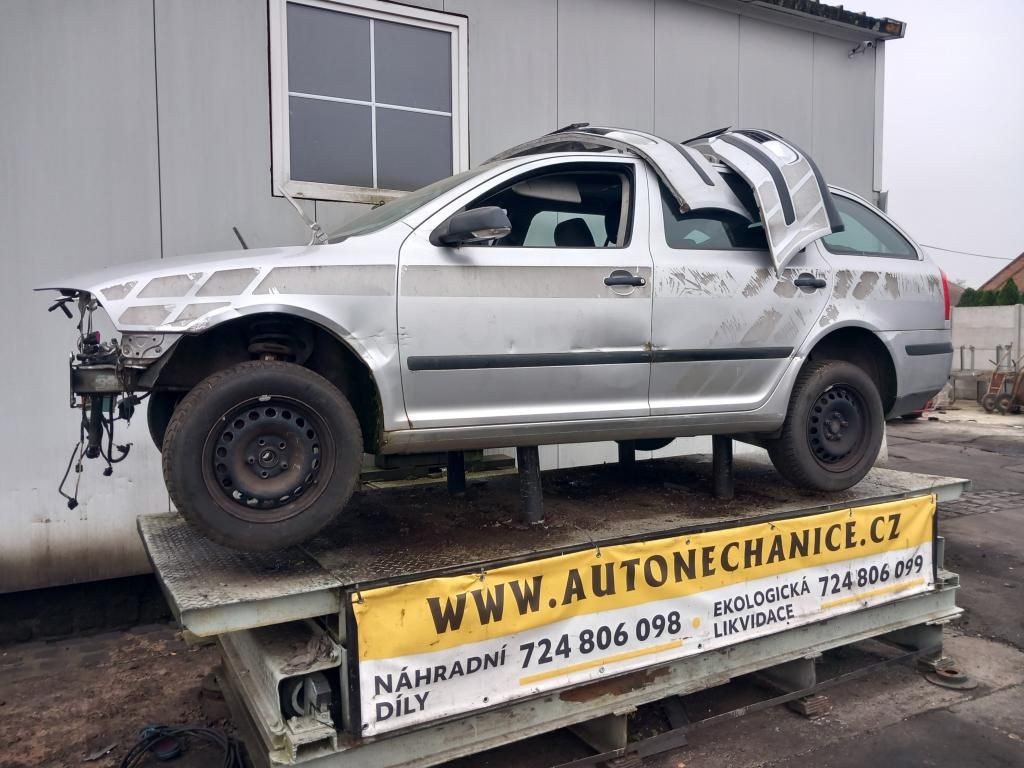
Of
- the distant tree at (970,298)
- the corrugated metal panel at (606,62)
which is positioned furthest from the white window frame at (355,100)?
the distant tree at (970,298)

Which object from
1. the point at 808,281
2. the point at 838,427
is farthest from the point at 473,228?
the point at 838,427

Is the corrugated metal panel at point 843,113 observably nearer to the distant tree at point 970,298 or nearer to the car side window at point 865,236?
the car side window at point 865,236

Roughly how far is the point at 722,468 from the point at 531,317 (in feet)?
5.34

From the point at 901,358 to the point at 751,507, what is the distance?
1174mm

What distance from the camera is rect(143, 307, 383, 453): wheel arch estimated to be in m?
2.86

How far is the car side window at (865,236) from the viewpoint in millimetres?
4145

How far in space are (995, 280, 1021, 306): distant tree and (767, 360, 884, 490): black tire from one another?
22.6 m

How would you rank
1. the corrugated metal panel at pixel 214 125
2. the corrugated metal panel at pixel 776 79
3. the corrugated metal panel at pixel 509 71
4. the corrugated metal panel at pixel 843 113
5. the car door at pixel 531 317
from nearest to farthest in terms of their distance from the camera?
the car door at pixel 531 317, the corrugated metal panel at pixel 214 125, the corrugated metal panel at pixel 509 71, the corrugated metal panel at pixel 776 79, the corrugated metal panel at pixel 843 113

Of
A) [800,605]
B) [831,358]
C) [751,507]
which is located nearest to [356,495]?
[751,507]

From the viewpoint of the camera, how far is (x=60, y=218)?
15.5 feet

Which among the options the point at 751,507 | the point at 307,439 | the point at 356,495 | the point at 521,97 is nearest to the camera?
the point at 307,439

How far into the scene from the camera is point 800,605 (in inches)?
148

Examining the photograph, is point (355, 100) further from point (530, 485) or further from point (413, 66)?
point (530, 485)

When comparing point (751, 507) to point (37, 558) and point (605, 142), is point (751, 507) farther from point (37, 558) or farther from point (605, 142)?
point (37, 558)
